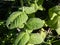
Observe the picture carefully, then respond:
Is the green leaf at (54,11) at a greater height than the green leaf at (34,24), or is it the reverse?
the green leaf at (54,11)

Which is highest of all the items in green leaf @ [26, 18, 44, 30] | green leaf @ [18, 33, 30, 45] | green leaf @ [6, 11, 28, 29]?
green leaf @ [6, 11, 28, 29]

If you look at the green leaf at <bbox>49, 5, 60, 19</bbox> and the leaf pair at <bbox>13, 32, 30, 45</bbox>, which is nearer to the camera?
the leaf pair at <bbox>13, 32, 30, 45</bbox>

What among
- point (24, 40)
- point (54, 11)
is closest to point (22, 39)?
point (24, 40)

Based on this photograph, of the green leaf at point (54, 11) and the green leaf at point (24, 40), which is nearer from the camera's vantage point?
the green leaf at point (24, 40)

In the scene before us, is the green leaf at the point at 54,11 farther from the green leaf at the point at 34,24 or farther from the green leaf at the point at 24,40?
the green leaf at the point at 24,40

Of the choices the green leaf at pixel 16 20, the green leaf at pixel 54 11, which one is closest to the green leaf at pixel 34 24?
the green leaf at pixel 16 20

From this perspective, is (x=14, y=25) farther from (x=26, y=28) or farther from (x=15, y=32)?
(x=15, y=32)

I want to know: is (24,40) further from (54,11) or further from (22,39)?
(54,11)

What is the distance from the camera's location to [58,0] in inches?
84.6

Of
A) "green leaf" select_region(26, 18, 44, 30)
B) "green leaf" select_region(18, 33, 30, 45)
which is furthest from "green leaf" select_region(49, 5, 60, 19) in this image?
"green leaf" select_region(18, 33, 30, 45)

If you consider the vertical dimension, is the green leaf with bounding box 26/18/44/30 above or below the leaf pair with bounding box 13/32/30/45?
above

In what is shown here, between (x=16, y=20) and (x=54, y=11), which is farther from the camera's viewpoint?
(x=54, y=11)

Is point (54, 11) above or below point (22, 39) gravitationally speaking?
above

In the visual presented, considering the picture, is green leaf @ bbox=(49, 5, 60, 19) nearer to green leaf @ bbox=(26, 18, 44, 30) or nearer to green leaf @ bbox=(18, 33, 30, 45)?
green leaf @ bbox=(26, 18, 44, 30)
